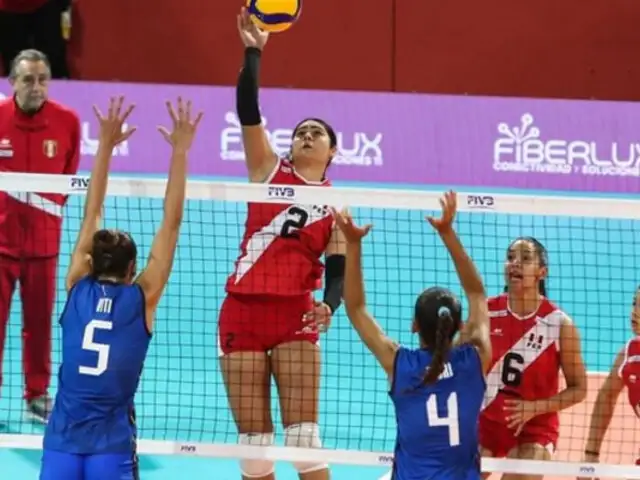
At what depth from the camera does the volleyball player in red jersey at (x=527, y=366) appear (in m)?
7.67

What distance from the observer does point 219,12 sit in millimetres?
20344

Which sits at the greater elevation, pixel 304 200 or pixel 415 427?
pixel 304 200

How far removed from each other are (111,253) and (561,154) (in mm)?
11449

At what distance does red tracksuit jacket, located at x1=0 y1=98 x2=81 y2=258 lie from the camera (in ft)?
31.6

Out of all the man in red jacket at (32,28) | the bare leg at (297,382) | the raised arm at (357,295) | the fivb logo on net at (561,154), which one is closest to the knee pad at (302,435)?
the bare leg at (297,382)

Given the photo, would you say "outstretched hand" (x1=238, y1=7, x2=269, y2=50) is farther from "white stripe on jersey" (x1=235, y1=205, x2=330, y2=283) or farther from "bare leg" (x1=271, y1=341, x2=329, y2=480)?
"bare leg" (x1=271, y1=341, x2=329, y2=480)

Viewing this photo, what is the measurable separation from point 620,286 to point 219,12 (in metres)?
9.38

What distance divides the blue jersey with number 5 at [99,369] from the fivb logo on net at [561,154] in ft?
36.8

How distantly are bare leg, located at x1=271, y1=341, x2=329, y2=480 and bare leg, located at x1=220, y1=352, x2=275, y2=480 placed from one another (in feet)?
0.31

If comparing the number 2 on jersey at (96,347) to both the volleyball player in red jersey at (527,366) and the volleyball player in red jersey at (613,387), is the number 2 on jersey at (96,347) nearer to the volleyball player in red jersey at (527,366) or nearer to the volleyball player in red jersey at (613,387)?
the volleyball player in red jersey at (527,366)

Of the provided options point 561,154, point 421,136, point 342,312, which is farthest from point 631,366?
point 421,136

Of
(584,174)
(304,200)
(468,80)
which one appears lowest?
(304,200)

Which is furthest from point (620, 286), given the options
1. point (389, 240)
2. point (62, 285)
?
point (62, 285)

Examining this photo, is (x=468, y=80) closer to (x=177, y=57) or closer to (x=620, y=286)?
(x=177, y=57)
